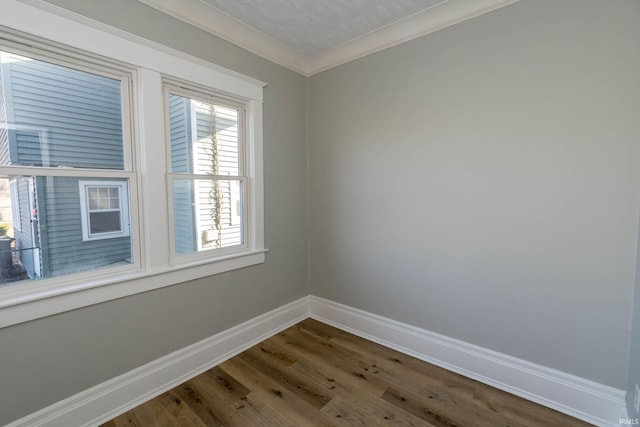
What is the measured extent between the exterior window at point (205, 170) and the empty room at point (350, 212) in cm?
2

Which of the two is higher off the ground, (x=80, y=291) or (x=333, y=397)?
(x=80, y=291)

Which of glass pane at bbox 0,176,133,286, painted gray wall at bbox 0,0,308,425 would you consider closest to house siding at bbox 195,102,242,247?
painted gray wall at bbox 0,0,308,425

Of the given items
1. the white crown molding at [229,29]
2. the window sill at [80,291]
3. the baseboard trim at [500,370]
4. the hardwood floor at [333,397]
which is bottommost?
the hardwood floor at [333,397]

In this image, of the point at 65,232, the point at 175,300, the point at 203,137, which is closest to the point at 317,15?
the point at 203,137

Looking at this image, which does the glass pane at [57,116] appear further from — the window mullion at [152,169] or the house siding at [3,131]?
the window mullion at [152,169]

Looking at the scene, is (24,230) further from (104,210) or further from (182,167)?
(182,167)

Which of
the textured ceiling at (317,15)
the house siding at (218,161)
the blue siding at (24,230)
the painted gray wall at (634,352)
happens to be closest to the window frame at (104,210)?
the blue siding at (24,230)

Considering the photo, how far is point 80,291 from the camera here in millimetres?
1583

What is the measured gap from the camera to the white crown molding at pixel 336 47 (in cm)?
191

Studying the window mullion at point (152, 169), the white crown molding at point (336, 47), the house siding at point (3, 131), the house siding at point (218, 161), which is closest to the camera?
the house siding at point (3, 131)

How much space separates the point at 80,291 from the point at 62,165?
Result: 2.42 feet

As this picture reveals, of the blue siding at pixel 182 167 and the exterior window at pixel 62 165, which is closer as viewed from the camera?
the exterior window at pixel 62 165

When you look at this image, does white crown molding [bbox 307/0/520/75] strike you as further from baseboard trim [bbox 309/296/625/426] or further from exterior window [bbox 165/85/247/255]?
baseboard trim [bbox 309/296/625/426]

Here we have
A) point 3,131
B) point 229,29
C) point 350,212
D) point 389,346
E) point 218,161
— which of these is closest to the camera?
point 3,131
